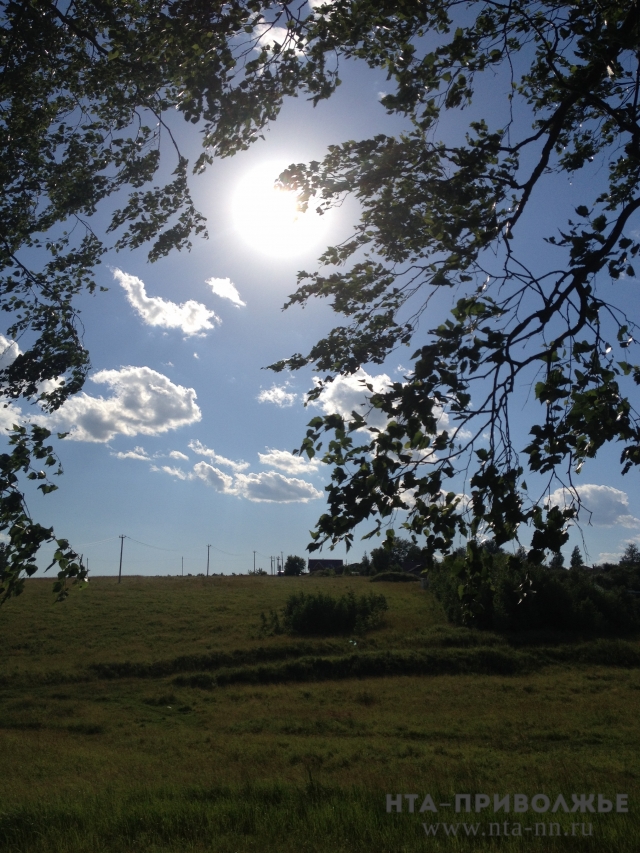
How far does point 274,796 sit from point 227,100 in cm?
983

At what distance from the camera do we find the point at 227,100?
620 cm

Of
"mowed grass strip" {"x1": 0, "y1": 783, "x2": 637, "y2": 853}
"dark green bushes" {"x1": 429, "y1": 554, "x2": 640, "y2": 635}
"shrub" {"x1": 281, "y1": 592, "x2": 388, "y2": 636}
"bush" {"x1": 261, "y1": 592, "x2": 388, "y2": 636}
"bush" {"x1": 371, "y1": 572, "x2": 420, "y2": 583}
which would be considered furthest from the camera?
"bush" {"x1": 371, "y1": 572, "x2": 420, "y2": 583}

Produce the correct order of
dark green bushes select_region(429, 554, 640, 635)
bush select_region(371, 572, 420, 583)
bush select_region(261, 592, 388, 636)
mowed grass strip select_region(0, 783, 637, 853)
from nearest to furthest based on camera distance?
mowed grass strip select_region(0, 783, 637, 853) → dark green bushes select_region(429, 554, 640, 635) → bush select_region(261, 592, 388, 636) → bush select_region(371, 572, 420, 583)

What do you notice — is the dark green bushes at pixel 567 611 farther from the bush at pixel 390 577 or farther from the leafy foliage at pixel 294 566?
the leafy foliage at pixel 294 566

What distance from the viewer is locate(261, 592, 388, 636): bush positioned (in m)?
40.7

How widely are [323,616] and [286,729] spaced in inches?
807

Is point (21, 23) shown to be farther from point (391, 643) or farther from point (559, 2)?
point (391, 643)

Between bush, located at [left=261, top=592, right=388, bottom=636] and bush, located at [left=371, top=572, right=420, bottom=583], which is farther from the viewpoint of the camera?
bush, located at [left=371, top=572, right=420, bottom=583]

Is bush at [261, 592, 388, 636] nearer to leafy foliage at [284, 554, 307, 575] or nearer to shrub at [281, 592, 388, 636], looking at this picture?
shrub at [281, 592, 388, 636]

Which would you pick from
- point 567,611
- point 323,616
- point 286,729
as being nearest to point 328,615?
point 323,616

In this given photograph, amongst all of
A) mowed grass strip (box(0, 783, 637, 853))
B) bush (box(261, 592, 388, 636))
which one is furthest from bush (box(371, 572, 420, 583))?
mowed grass strip (box(0, 783, 637, 853))

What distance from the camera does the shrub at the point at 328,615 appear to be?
40875mm

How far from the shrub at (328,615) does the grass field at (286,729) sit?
1.67 metres

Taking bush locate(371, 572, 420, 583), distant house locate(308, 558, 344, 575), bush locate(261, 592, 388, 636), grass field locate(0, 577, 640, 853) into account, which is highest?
distant house locate(308, 558, 344, 575)
